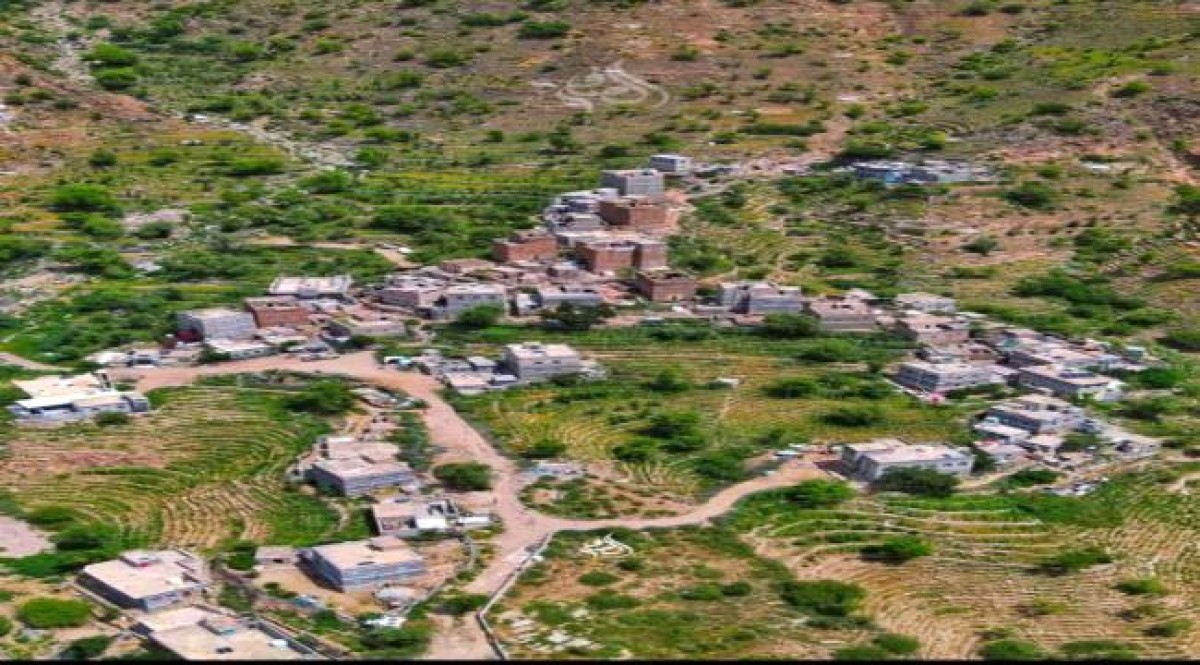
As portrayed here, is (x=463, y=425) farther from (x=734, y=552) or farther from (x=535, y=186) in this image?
(x=535, y=186)

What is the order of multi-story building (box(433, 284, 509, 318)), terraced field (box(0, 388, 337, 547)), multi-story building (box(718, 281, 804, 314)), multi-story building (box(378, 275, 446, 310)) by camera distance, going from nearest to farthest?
terraced field (box(0, 388, 337, 547)) < multi-story building (box(433, 284, 509, 318)) < multi-story building (box(378, 275, 446, 310)) < multi-story building (box(718, 281, 804, 314))

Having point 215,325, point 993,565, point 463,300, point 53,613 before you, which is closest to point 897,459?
point 993,565

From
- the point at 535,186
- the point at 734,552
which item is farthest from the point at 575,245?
the point at 734,552

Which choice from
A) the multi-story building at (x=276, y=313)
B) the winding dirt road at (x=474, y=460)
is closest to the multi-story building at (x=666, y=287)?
the winding dirt road at (x=474, y=460)

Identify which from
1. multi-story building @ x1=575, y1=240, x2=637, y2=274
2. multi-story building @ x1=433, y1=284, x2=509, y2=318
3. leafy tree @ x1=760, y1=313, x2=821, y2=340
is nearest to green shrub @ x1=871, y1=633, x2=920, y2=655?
leafy tree @ x1=760, y1=313, x2=821, y2=340

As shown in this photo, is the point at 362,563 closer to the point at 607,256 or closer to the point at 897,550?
the point at 897,550

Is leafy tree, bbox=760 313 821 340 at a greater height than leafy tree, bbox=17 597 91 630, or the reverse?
leafy tree, bbox=17 597 91 630

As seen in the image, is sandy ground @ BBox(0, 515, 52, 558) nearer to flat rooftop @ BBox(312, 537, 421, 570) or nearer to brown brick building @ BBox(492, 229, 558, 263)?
flat rooftop @ BBox(312, 537, 421, 570)
